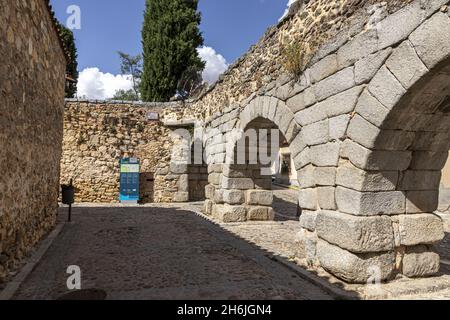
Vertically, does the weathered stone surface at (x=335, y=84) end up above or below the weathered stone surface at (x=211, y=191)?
above

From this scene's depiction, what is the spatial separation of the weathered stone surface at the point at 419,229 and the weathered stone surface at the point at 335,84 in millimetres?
1616

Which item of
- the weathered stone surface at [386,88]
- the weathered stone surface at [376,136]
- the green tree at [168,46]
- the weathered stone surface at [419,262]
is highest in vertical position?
the green tree at [168,46]

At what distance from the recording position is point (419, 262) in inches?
146

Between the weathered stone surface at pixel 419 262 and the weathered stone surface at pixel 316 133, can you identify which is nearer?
the weathered stone surface at pixel 419 262

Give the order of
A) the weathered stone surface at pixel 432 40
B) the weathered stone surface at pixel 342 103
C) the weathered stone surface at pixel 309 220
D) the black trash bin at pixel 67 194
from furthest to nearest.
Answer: the black trash bin at pixel 67 194 < the weathered stone surface at pixel 309 220 < the weathered stone surface at pixel 342 103 < the weathered stone surface at pixel 432 40

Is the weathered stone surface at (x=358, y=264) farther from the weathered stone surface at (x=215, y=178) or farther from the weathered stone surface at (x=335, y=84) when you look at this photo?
the weathered stone surface at (x=215, y=178)

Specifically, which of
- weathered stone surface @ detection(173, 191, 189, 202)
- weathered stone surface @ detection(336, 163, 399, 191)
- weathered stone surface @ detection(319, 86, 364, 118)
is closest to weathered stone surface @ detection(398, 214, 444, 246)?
weathered stone surface @ detection(336, 163, 399, 191)

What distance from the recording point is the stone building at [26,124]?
3.46 meters

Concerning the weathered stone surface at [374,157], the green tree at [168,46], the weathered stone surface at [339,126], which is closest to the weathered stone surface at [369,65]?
the weathered stone surface at [339,126]

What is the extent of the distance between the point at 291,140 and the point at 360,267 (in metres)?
2.01

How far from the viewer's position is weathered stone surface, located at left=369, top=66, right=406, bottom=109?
302 cm

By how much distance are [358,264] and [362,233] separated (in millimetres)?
345

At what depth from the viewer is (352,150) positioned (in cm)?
355
